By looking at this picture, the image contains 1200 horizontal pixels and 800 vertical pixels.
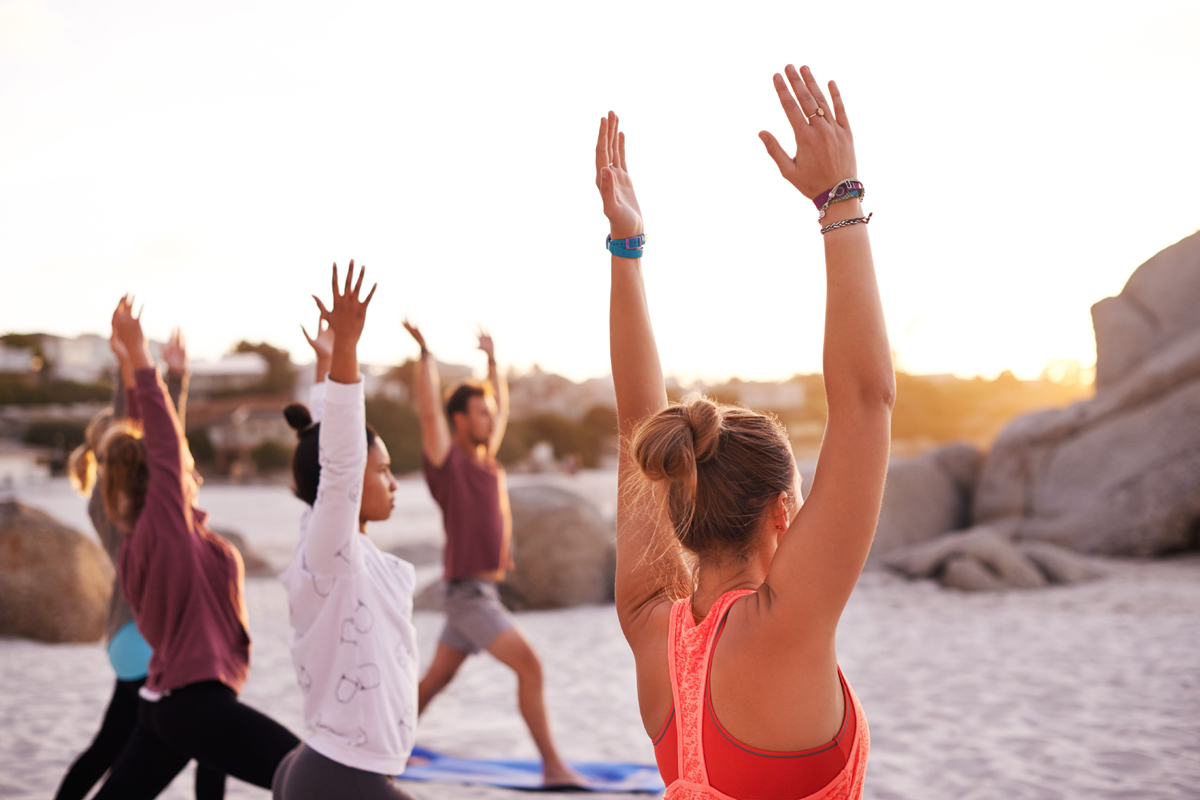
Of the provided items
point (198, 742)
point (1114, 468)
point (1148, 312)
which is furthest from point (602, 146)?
point (1148, 312)

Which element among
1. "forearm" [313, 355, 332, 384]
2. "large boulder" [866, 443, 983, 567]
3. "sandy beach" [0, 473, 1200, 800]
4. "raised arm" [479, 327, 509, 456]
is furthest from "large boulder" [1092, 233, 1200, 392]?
"forearm" [313, 355, 332, 384]

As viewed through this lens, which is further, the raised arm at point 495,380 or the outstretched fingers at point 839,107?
the raised arm at point 495,380

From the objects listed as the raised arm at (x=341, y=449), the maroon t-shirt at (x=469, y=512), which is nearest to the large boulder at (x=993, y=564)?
the maroon t-shirt at (x=469, y=512)

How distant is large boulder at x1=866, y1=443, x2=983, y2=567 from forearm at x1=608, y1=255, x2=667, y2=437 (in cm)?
1051

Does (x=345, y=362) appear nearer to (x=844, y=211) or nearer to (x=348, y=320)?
(x=348, y=320)

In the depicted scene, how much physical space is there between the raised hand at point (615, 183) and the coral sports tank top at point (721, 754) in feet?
2.46

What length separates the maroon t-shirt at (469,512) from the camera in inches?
172

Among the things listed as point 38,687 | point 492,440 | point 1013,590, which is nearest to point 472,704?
point 492,440

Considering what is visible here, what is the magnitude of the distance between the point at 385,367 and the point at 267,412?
11813mm

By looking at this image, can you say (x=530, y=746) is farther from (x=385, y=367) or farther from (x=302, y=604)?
(x=385, y=367)

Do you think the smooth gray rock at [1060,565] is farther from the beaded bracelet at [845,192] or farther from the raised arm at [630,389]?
the beaded bracelet at [845,192]

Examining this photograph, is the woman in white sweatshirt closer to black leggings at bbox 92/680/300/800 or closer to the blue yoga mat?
black leggings at bbox 92/680/300/800

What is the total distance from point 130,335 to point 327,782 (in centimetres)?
160

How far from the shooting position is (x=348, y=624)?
2240 mm
